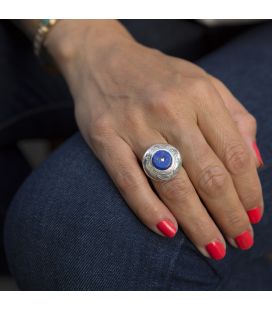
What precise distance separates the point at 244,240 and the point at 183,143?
7.6 inches

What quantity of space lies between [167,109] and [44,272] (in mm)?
340

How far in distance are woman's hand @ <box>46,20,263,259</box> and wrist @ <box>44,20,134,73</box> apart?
0.10 meters

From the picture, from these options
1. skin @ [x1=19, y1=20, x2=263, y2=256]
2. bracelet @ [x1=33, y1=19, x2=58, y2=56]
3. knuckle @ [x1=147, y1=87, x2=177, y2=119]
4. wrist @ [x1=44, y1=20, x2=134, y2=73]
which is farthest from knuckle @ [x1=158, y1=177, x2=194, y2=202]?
bracelet @ [x1=33, y1=19, x2=58, y2=56]

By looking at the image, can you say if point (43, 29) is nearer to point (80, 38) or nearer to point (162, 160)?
point (80, 38)

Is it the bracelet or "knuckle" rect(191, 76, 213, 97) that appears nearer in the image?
"knuckle" rect(191, 76, 213, 97)

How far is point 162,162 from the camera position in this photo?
1.91 feet

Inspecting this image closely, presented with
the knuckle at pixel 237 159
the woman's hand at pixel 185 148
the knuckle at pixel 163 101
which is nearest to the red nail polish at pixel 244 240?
the woman's hand at pixel 185 148

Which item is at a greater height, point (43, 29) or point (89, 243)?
point (43, 29)

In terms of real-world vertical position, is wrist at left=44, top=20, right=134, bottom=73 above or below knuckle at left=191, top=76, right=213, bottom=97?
above

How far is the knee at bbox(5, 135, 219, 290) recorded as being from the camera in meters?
0.61

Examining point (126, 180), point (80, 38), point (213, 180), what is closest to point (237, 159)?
point (213, 180)

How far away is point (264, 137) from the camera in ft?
2.24

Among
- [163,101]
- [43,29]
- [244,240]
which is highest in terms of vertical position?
[43,29]

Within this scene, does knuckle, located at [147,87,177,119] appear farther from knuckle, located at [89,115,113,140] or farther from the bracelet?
the bracelet
